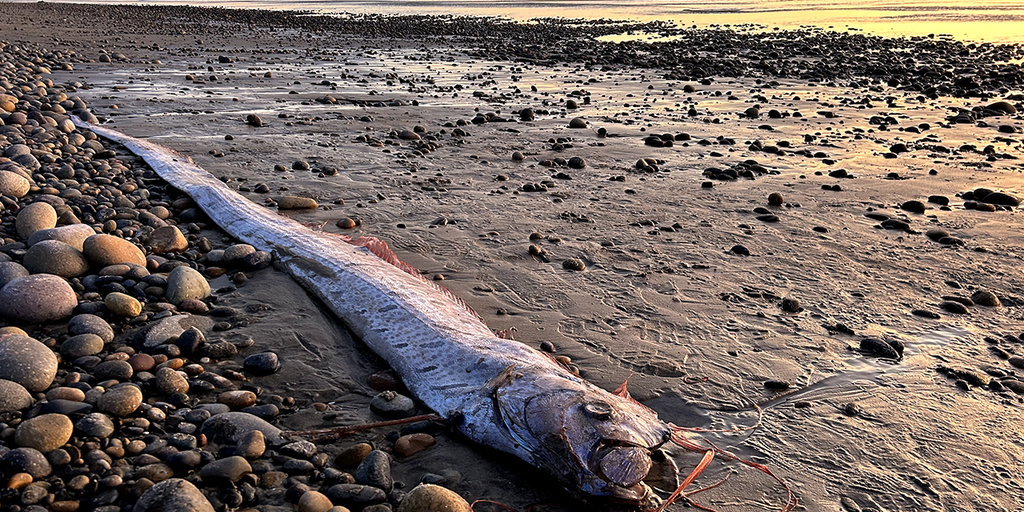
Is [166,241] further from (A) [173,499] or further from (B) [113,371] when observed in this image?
(A) [173,499]

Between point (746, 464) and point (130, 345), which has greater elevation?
point (130, 345)

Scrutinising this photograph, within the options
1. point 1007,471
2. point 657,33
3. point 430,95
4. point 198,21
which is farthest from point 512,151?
point 198,21

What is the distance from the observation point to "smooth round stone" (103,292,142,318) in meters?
4.62

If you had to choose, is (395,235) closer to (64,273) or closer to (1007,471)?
(64,273)

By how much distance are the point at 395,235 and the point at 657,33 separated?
27.8 meters

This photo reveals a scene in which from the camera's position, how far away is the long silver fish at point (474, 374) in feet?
10.3

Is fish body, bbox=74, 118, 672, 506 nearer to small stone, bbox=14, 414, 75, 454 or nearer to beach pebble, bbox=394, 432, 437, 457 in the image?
beach pebble, bbox=394, 432, 437, 457

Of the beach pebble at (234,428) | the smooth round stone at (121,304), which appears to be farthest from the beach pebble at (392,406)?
the smooth round stone at (121,304)

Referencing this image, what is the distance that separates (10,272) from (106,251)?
2.07ft

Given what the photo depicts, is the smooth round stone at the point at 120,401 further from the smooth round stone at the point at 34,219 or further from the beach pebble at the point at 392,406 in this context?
the smooth round stone at the point at 34,219

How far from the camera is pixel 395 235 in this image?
6.89 metres

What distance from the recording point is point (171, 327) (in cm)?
448

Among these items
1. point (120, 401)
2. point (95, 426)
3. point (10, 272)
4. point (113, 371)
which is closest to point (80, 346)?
point (113, 371)

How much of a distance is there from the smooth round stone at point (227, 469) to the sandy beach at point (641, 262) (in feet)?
0.20
